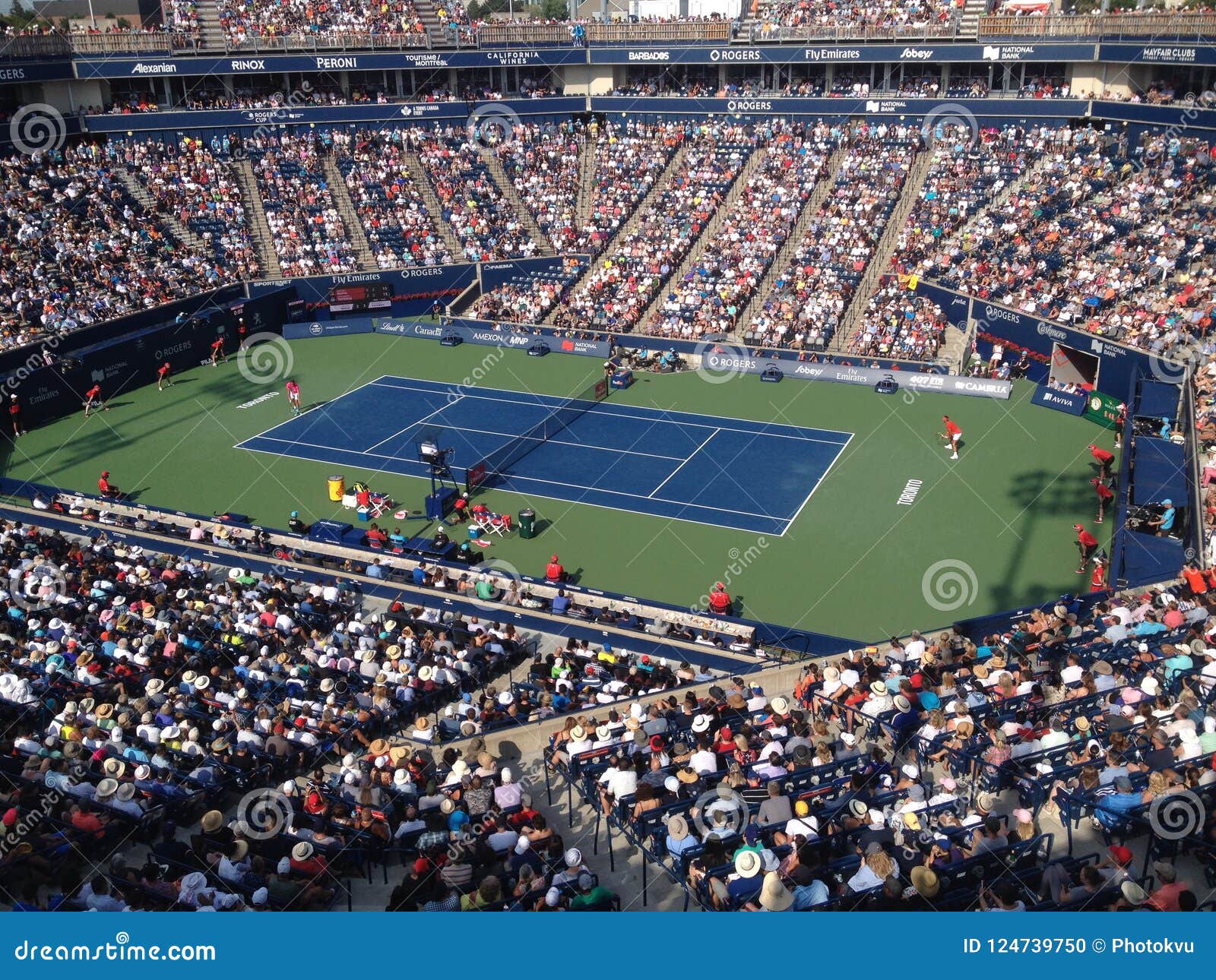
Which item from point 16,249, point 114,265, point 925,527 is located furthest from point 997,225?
point 16,249

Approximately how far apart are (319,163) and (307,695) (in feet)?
142

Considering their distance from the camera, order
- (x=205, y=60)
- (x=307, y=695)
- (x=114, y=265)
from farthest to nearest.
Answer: (x=205, y=60) < (x=114, y=265) < (x=307, y=695)

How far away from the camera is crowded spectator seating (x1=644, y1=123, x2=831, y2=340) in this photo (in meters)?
46.2

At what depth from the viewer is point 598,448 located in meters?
36.1

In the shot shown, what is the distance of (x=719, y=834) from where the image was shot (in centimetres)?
1218

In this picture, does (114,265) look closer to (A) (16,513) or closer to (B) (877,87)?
(A) (16,513)

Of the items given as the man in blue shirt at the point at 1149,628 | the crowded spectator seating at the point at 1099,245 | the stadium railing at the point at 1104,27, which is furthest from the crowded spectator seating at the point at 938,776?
the stadium railing at the point at 1104,27

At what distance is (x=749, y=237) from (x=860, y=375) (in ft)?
38.0

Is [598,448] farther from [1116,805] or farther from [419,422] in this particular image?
[1116,805]

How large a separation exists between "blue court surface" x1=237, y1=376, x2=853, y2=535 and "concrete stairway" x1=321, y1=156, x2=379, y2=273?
1216 centimetres

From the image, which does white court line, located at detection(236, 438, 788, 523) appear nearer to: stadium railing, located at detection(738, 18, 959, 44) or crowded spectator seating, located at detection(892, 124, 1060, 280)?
crowded spectator seating, located at detection(892, 124, 1060, 280)

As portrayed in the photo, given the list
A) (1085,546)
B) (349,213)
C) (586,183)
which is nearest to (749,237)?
(586,183)

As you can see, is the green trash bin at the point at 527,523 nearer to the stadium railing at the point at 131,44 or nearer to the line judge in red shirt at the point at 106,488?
the line judge in red shirt at the point at 106,488

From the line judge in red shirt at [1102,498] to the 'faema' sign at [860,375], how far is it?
9.33 metres
